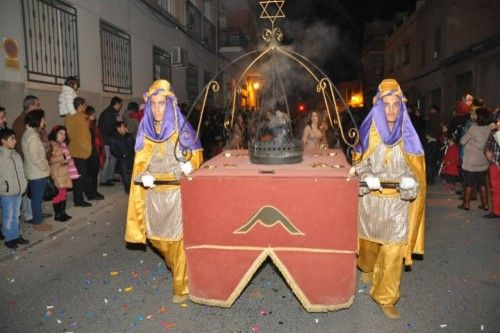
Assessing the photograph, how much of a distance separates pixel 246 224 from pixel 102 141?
6646mm

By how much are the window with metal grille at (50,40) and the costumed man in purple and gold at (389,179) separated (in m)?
6.60

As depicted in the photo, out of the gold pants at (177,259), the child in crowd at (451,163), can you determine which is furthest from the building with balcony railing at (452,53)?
the gold pants at (177,259)

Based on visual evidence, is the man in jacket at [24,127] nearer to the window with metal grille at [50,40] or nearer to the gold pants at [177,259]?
the window with metal grille at [50,40]

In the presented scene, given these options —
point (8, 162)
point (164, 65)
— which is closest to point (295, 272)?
point (8, 162)

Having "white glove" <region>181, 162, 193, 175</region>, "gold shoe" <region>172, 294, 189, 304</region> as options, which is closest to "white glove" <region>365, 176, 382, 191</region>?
"white glove" <region>181, 162, 193, 175</region>

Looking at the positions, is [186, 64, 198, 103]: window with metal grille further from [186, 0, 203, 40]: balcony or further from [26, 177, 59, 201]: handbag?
[26, 177, 59, 201]: handbag

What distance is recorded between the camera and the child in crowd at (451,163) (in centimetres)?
962

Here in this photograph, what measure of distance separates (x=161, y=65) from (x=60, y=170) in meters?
9.13

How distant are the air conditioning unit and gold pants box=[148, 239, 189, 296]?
12822 mm

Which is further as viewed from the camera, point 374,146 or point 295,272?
point 374,146

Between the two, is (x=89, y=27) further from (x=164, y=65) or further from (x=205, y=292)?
(x=205, y=292)

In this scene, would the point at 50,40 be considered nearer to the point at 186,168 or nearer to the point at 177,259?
the point at 186,168

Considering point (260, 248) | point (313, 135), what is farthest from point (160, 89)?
point (313, 135)

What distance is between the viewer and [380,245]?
3.97 metres
